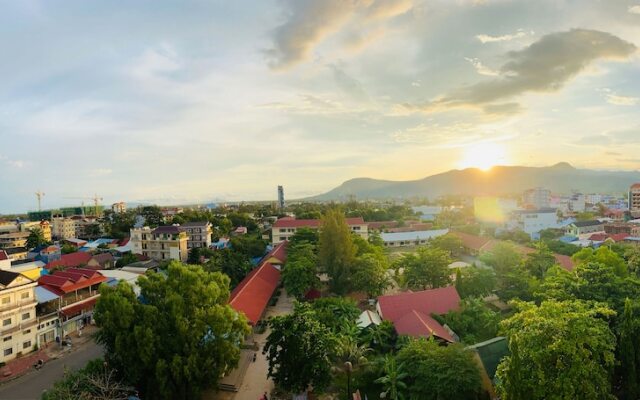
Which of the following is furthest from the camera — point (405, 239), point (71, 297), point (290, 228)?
point (405, 239)

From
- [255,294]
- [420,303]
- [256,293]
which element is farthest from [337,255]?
[420,303]

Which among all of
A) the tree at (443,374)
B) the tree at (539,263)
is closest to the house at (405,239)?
the tree at (539,263)

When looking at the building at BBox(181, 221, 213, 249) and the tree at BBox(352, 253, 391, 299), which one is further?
the building at BBox(181, 221, 213, 249)

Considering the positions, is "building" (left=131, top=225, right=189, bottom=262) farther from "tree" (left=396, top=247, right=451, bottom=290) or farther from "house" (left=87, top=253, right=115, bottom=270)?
"tree" (left=396, top=247, right=451, bottom=290)

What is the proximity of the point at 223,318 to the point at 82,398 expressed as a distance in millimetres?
4202

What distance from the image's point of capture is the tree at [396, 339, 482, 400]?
10.5 m

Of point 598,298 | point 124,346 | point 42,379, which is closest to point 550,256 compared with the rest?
point 598,298

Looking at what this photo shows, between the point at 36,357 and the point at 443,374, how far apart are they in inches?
695

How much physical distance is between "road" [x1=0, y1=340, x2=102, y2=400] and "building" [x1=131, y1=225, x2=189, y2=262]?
18109 millimetres

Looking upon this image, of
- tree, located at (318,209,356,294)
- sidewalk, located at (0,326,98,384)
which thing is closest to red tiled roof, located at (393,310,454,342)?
tree, located at (318,209,356,294)

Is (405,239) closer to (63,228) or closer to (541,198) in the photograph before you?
(63,228)

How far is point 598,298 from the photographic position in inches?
487

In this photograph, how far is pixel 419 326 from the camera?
1487 centimetres

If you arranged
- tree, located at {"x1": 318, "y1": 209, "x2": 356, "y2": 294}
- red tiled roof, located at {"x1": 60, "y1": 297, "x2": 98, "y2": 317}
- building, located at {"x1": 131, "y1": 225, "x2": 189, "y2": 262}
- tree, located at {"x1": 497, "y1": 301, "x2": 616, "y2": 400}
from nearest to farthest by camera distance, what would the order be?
1. tree, located at {"x1": 497, "y1": 301, "x2": 616, "y2": 400}
2. red tiled roof, located at {"x1": 60, "y1": 297, "x2": 98, "y2": 317}
3. tree, located at {"x1": 318, "y1": 209, "x2": 356, "y2": 294}
4. building, located at {"x1": 131, "y1": 225, "x2": 189, "y2": 262}
